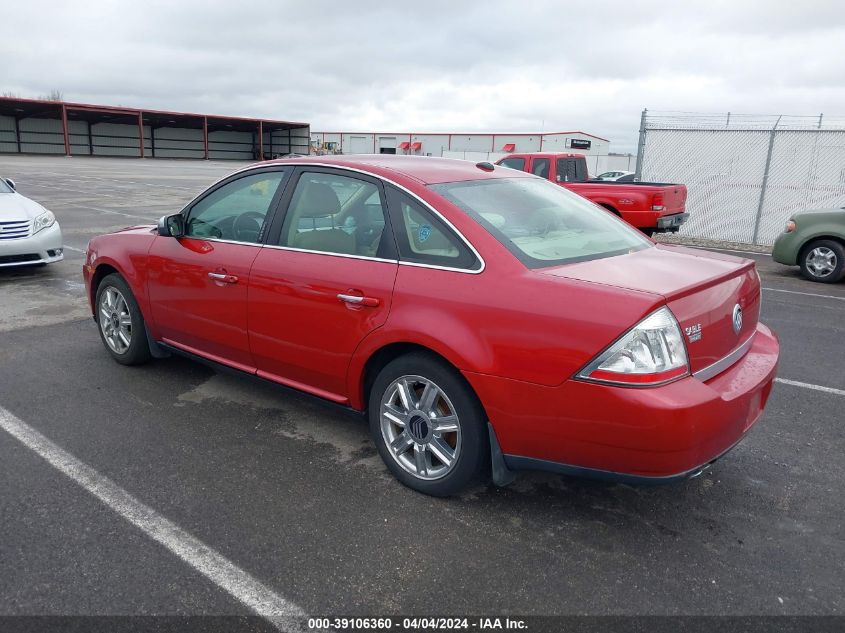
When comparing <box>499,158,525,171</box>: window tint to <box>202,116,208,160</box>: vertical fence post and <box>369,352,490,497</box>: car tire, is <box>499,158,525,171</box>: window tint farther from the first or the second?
<box>202,116,208,160</box>: vertical fence post

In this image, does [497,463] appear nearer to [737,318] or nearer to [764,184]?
[737,318]

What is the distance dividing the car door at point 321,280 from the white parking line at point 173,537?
1.05 metres

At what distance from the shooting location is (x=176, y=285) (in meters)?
4.53

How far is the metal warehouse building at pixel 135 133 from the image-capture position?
172 feet

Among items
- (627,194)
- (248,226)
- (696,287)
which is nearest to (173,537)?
(248,226)

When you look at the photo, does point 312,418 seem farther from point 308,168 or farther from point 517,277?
point 517,277

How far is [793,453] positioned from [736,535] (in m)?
1.11

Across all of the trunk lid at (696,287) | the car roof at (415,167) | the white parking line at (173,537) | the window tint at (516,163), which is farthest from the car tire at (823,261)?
the white parking line at (173,537)

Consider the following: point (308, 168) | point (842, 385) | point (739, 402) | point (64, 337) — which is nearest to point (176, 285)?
point (308, 168)

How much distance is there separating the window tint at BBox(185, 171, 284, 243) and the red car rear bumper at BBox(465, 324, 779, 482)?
1873 millimetres

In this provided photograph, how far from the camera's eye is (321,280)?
363cm

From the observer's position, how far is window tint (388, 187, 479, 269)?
3.24m

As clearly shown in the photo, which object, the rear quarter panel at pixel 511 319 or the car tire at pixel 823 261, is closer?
the rear quarter panel at pixel 511 319

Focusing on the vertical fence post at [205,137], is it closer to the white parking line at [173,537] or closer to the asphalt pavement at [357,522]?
the asphalt pavement at [357,522]
